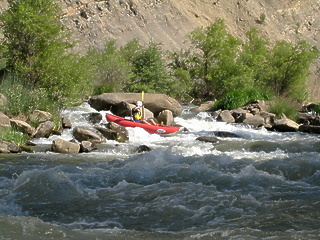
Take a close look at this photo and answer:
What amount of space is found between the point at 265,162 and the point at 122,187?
2.94 metres

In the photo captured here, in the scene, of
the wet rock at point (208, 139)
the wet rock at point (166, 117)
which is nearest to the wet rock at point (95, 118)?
the wet rock at point (166, 117)

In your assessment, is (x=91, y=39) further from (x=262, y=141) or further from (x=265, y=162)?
(x=265, y=162)

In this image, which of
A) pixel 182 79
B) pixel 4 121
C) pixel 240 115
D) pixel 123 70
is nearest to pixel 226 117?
pixel 240 115

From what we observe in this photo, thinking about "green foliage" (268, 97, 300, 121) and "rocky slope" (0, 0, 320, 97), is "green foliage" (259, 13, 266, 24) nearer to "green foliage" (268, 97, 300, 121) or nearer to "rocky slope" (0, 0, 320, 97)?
"rocky slope" (0, 0, 320, 97)

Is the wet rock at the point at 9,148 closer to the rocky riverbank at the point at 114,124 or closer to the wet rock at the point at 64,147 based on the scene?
the rocky riverbank at the point at 114,124

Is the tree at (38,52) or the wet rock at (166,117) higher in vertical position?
the tree at (38,52)

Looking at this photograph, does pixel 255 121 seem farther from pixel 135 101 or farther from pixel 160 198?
pixel 160 198

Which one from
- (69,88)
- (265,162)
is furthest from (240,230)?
(69,88)

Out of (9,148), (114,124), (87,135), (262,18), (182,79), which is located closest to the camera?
(9,148)

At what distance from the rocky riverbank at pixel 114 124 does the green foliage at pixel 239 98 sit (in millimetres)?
643

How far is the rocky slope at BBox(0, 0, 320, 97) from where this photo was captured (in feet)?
143

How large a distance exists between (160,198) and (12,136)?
6.73 m

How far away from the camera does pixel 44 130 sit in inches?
511

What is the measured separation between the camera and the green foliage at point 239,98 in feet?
69.0
